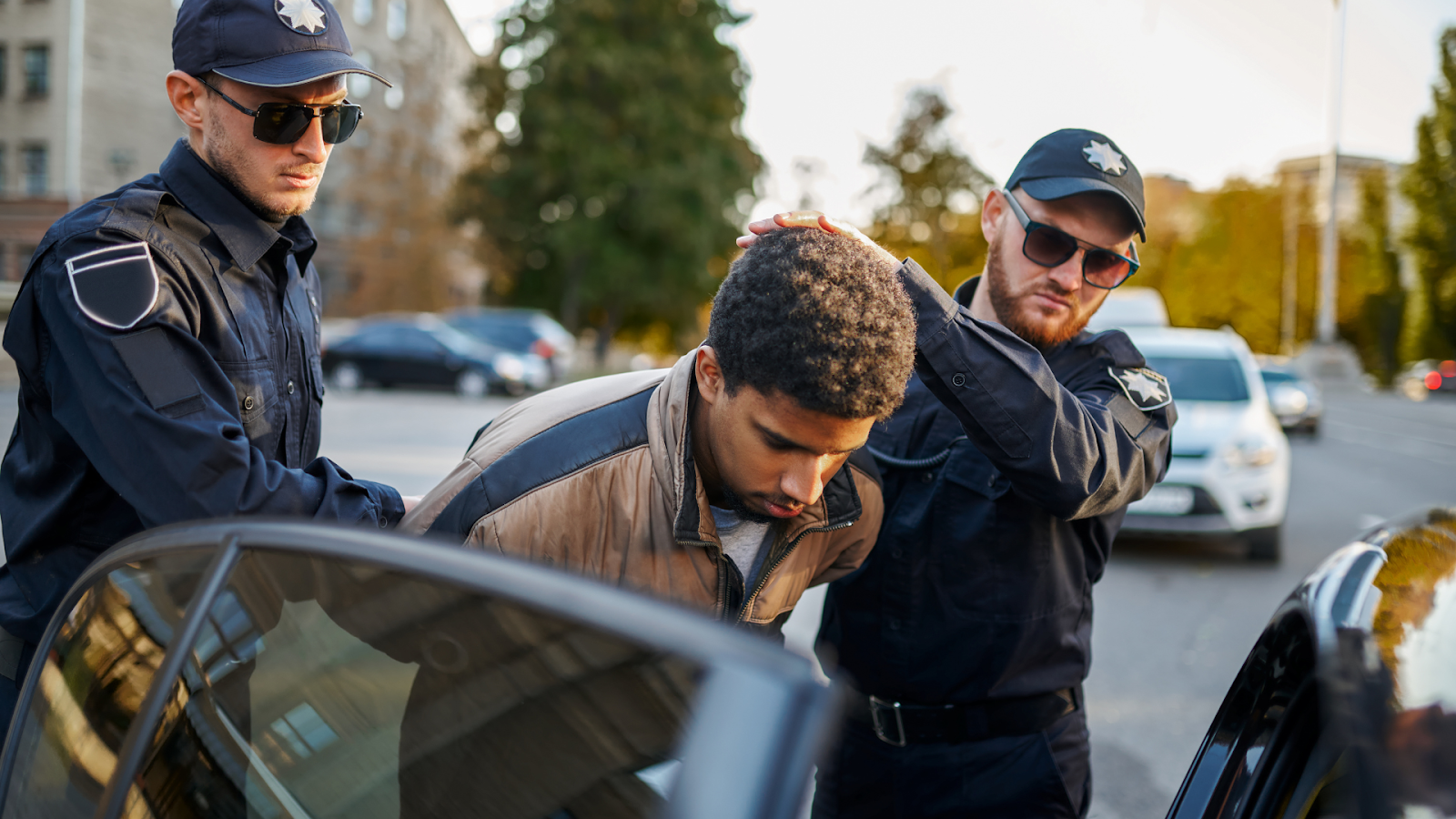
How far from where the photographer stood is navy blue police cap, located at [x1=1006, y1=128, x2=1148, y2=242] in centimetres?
212

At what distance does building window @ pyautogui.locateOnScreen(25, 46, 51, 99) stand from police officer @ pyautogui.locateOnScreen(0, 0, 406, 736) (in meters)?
25.1

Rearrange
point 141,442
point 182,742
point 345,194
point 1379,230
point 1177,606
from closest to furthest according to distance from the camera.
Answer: point 182,742, point 141,442, point 1177,606, point 345,194, point 1379,230

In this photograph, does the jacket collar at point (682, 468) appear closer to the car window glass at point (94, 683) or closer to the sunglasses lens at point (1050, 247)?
the car window glass at point (94, 683)

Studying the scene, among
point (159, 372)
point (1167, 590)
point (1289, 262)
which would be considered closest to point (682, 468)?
point (159, 372)

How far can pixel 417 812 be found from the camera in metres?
1.06

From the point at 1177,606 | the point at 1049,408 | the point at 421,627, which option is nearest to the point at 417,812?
the point at 421,627

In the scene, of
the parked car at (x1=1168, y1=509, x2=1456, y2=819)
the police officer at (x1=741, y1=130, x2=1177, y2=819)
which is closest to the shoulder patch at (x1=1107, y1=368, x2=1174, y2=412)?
the police officer at (x1=741, y1=130, x2=1177, y2=819)

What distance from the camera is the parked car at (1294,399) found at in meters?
15.1

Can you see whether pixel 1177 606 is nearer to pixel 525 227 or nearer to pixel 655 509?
pixel 655 509

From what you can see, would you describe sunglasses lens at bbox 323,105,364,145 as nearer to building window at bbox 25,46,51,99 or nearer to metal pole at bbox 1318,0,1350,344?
building window at bbox 25,46,51,99

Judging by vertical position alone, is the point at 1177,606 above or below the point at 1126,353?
below

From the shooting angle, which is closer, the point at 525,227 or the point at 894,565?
the point at 894,565

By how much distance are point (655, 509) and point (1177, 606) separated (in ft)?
18.2

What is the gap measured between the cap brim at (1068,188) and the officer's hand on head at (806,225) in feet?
1.94
